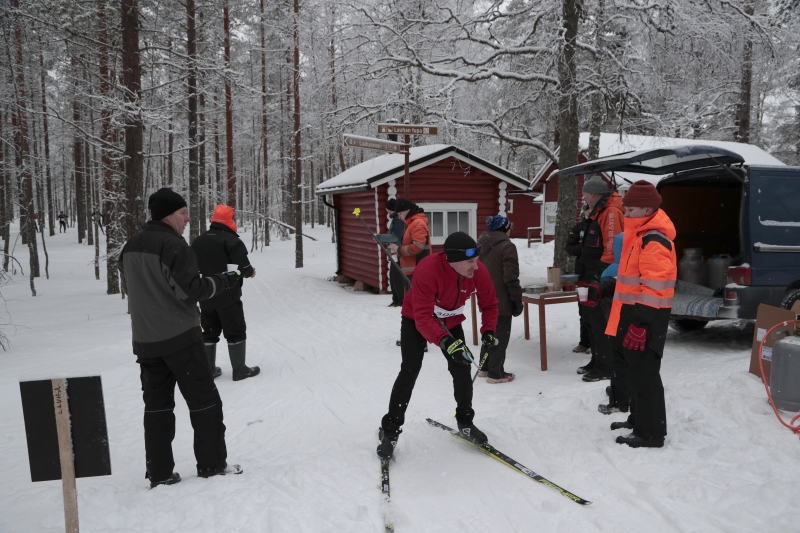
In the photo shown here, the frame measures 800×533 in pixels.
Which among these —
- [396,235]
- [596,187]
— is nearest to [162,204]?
[596,187]

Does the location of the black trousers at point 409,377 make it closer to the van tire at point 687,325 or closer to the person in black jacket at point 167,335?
the person in black jacket at point 167,335

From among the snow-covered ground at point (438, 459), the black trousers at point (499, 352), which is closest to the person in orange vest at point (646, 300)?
the snow-covered ground at point (438, 459)

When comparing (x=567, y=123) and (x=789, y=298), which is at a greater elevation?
(x=567, y=123)

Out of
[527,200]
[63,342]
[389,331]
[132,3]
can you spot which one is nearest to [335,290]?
[389,331]

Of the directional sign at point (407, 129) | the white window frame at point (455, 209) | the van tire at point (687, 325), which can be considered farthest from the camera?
the white window frame at point (455, 209)

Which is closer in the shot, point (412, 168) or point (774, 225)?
point (774, 225)

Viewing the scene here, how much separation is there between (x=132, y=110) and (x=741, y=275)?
1029 centimetres

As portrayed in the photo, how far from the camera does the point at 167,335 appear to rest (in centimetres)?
332

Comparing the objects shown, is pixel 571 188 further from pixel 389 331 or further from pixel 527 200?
pixel 527 200

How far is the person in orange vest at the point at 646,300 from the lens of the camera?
139 inches

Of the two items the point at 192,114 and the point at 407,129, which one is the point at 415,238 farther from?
the point at 192,114

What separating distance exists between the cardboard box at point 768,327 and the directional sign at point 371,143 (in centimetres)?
608

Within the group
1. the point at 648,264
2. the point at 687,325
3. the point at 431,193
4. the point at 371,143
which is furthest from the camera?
the point at 431,193

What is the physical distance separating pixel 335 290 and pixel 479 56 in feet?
22.5
